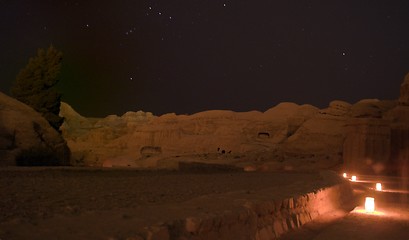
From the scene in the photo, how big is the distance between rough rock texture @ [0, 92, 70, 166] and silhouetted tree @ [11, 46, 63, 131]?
4.83m

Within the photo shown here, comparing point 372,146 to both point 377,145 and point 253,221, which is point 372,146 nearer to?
point 377,145

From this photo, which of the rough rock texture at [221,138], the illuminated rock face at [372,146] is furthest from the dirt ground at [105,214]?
the rough rock texture at [221,138]

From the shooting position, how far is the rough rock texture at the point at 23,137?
21641 millimetres

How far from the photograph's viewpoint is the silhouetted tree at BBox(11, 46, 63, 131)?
97.9ft

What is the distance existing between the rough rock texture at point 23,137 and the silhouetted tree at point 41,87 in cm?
483

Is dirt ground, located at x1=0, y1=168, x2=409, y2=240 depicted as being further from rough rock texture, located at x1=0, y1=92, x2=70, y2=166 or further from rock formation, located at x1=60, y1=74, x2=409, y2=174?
rock formation, located at x1=60, y1=74, x2=409, y2=174

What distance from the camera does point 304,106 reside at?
54625 mm

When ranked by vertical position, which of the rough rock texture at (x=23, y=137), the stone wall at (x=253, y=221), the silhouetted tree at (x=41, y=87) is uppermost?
the silhouetted tree at (x=41, y=87)

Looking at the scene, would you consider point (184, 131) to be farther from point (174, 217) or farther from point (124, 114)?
point (174, 217)

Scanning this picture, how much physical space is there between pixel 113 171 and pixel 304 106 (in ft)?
130

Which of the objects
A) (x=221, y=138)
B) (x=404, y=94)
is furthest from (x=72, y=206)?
(x=221, y=138)

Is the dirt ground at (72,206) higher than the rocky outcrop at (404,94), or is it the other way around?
the rocky outcrop at (404,94)

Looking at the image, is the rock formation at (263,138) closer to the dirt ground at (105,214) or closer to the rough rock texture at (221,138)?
the rough rock texture at (221,138)

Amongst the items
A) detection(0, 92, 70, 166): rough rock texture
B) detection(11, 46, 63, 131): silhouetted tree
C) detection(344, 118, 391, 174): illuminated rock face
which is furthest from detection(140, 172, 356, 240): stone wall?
detection(11, 46, 63, 131): silhouetted tree
